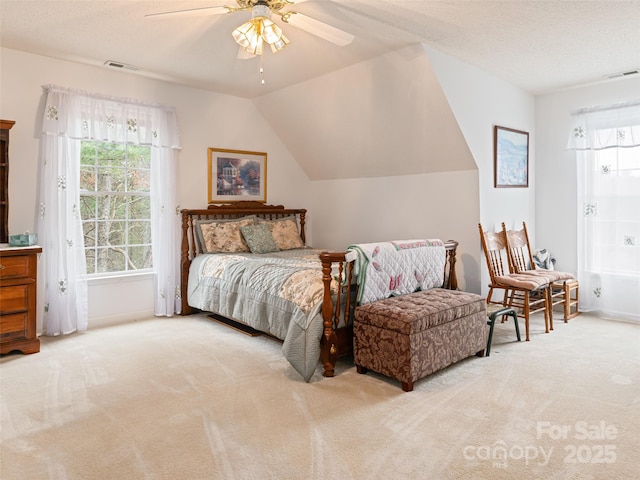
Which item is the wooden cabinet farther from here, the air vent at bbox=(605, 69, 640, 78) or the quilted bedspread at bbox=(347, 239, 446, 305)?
the air vent at bbox=(605, 69, 640, 78)

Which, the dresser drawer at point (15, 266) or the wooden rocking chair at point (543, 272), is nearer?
the dresser drawer at point (15, 266)

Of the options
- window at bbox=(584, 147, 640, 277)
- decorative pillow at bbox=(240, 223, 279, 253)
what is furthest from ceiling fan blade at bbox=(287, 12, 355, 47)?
window at bbox=(584, 147, 640, 277)

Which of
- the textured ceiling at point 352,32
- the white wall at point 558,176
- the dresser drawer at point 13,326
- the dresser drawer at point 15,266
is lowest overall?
the dresser drawer at point 13,326

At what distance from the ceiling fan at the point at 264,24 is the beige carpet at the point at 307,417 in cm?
219

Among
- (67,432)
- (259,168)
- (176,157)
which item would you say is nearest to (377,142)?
(259,168)

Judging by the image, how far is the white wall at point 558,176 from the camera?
498 cm

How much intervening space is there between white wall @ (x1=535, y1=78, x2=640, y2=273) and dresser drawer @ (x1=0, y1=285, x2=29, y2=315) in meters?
5.24

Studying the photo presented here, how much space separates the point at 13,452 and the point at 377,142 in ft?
13.1

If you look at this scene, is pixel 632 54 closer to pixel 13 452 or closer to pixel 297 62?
pixel 297 62

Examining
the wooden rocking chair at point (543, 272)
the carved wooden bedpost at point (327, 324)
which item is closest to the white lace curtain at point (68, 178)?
the carved wooden bedpost at point (327, 324)

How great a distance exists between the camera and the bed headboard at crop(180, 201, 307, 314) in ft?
16.1

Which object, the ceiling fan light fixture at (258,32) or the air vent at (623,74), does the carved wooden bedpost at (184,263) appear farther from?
the air vent at (623,74)

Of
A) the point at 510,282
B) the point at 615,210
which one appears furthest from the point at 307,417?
the point at 615,210

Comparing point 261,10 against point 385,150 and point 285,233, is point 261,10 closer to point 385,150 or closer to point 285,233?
point 385,150
